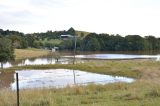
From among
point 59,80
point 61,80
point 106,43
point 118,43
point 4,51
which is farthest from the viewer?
point 106,43

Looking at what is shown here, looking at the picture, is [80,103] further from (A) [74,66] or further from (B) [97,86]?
(A) [74,66]

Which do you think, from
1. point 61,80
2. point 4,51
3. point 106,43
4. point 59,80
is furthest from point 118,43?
point 59,80

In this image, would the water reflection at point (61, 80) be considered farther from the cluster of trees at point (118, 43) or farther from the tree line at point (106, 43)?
the cluster of trees at point (118, 43)

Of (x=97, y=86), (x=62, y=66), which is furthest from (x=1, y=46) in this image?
(x=97, y=86)

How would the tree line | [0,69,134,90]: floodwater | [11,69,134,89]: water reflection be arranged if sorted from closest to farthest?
[0,69,134,90]: floodwater
[11,69,134,89]: water reflection
the tree line

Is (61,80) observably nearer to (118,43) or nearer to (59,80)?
(59,80)

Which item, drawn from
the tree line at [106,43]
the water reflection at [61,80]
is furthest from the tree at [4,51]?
the tree line at [106,43]

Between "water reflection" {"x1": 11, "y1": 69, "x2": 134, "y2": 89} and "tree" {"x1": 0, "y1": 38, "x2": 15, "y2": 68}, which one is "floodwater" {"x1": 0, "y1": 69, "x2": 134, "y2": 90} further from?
"tree" {"x1": 0, "y1": 38, "x2": 15, "y2": 68}

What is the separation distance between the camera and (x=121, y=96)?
1135cm

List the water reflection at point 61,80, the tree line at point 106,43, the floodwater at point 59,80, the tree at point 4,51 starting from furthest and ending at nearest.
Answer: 1. the tree line at point 106,43
2. the tree at point 4,51
3. the water reflection at point 61,80
4. the floodwater at point 59,80

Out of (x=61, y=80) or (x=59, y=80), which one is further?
(x=61, y=80)

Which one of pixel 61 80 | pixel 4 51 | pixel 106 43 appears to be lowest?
pixel 61 80

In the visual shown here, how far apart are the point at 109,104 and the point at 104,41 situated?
159 meters

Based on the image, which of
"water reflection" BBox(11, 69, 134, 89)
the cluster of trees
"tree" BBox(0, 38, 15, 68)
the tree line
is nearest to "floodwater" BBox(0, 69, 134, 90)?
"water reflection" BBox(11, 69, 134, 89)
